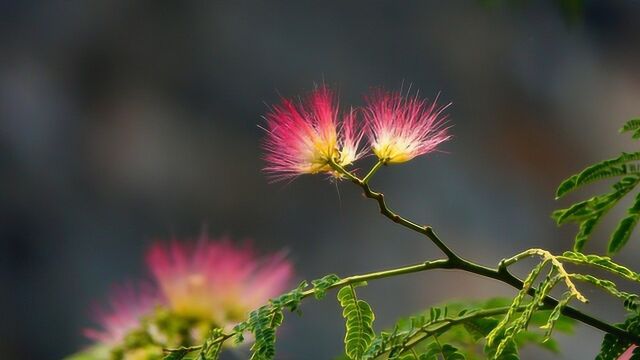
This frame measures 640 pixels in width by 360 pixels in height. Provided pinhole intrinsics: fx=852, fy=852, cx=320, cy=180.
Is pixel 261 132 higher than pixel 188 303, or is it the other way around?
pixel 261 132

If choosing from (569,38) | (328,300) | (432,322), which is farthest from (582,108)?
(432,322)

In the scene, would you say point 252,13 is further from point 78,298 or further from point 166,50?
point 78,298

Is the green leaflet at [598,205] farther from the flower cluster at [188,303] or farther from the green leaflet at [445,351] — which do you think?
the flower cluster at [188,303]

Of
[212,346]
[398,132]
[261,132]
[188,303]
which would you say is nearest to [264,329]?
[212,346]

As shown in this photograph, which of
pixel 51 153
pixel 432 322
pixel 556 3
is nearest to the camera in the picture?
pixel 432 322

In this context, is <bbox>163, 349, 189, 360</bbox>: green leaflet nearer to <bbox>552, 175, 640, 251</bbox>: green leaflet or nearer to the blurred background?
<bbox>552, 175, 640, 251</bbox>: green leaflet

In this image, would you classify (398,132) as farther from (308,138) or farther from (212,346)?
(212,346)

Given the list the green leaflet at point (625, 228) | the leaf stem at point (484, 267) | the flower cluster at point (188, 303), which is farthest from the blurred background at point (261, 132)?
the leaf stem at point (484, 267)
